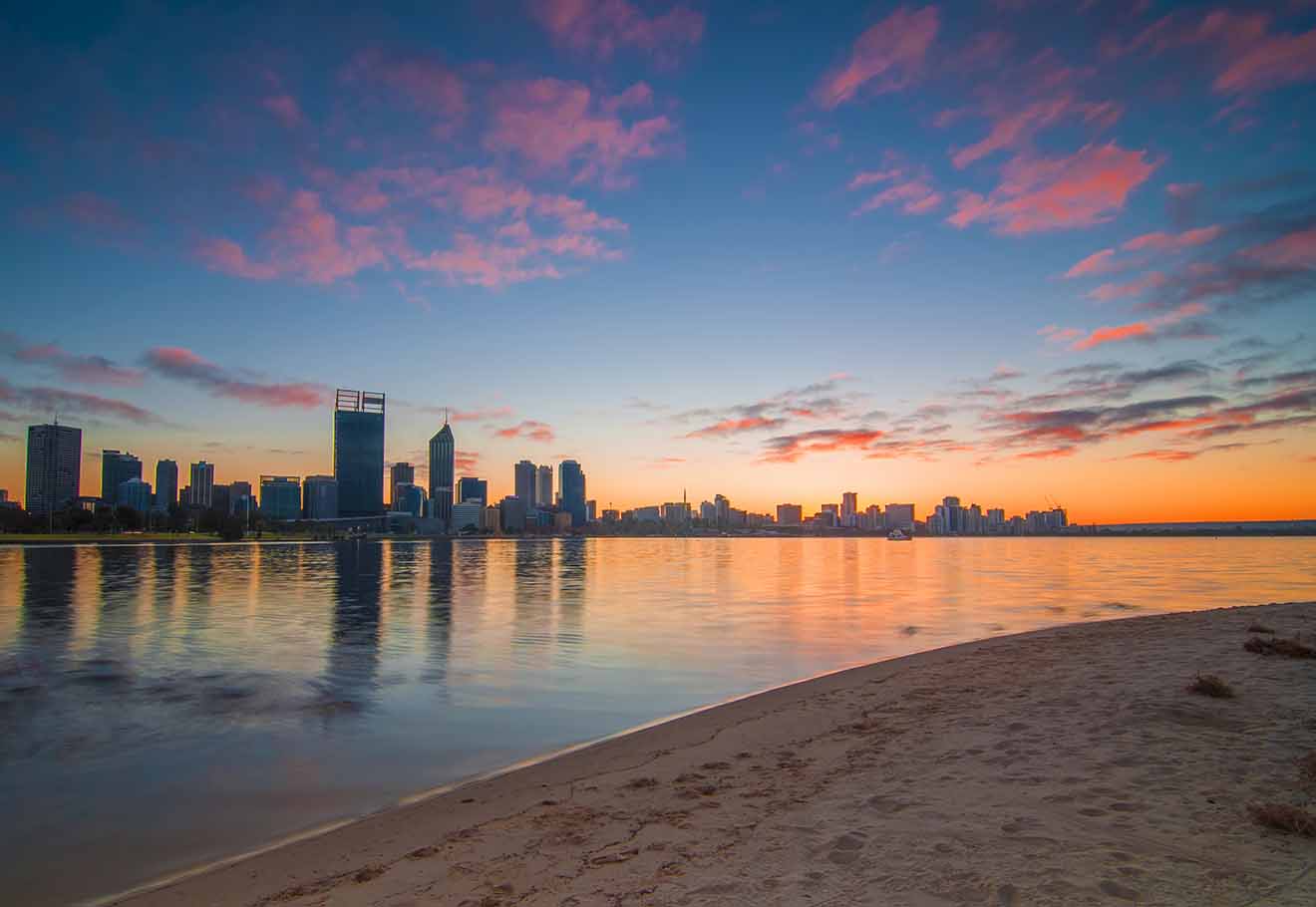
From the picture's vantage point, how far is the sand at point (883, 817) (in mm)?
6040

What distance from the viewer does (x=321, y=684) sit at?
18469 millimetres

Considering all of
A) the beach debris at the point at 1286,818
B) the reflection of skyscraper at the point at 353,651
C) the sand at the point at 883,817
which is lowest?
the reflection of skyscraper at the point at 353,651

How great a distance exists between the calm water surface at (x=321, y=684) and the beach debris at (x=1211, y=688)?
9406mm

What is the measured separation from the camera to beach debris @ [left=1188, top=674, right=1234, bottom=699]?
11.7 meters

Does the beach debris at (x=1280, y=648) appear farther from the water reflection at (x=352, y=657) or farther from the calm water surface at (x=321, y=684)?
the water reflection at (x=352, y=657)

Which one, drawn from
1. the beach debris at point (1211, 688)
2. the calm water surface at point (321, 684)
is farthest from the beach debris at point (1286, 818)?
the calm water surface at point (321, 684)

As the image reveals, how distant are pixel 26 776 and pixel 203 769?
99.5 inches

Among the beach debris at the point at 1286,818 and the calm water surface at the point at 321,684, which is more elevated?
the beach debris at the point at 1286,818

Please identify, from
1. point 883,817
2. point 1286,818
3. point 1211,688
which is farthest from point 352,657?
point 1286,818

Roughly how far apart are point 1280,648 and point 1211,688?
5504mm

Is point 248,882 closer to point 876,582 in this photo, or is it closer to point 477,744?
point 477,744

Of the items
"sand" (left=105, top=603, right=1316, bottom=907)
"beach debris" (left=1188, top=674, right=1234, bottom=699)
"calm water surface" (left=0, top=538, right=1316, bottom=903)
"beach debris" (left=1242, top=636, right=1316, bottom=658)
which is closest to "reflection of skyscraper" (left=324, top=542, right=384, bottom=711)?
"calm water surface" (left=0, top=538, right=1316, bottom=903)

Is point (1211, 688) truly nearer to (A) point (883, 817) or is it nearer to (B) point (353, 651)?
(A) point (883, 817)

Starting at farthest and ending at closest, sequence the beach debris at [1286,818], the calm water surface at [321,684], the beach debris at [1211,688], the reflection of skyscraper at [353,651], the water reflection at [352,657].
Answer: the reflection of skyscraper at [353,651] → the water reflection at [352,657] → the beach debris at [1211,688] → the calm water surface at [321,684] → the beach debris at [1286,818]
